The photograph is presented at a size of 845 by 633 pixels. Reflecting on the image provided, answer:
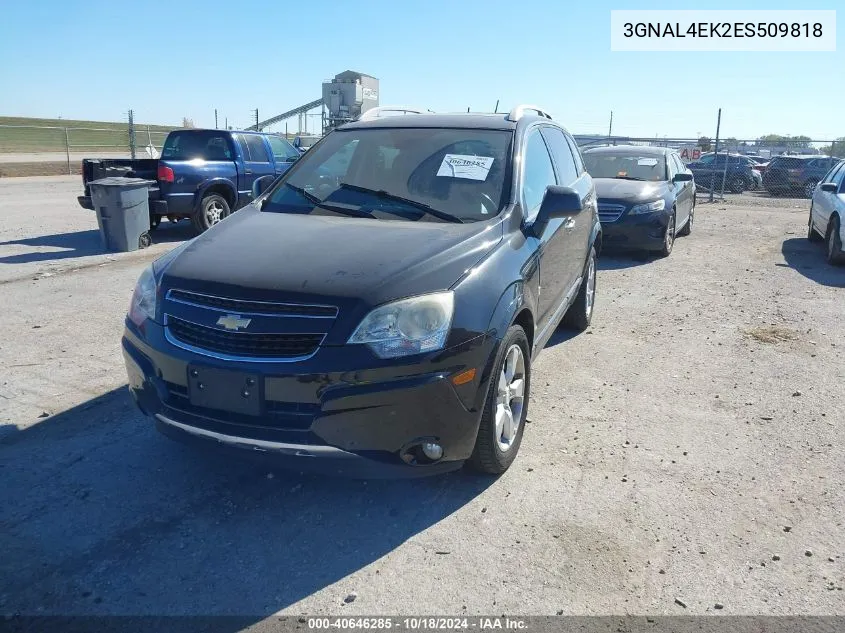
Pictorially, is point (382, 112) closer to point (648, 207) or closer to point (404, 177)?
point (404, 177)

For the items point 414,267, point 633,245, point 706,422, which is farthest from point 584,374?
point 633,245

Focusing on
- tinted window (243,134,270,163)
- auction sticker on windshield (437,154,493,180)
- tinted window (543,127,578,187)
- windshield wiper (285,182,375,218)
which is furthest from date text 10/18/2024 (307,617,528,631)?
tinted window (243,134,270,163)

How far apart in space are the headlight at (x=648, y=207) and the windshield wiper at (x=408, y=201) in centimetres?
646

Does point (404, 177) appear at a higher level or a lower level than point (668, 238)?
higher

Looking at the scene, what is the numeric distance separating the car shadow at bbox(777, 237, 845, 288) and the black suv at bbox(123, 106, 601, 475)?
6625mm

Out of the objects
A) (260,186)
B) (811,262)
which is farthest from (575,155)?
(811,262)

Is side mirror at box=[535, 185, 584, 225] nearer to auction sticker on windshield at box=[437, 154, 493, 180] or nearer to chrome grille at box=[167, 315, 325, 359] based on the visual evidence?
auction sticker on windshield at box=[437, 154, 493, 180]

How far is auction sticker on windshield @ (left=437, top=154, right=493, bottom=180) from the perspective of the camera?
4176mm

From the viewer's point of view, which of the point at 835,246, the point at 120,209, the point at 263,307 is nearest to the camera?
the point at 263,307

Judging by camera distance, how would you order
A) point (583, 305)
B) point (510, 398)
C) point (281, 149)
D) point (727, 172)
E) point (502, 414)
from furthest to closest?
point (727, 172) < point (281, 149) < point (583, 305) < point (510, 398) < point (502, 414)

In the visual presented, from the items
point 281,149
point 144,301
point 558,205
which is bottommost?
point 144,301

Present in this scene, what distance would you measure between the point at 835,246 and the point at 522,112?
23.0ft

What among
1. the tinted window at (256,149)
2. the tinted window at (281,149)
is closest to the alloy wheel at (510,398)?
the tinted window at (256,149)

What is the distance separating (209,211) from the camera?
11500 millimetres
